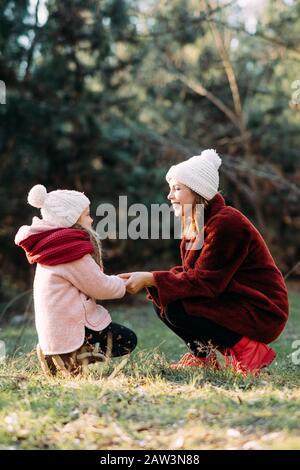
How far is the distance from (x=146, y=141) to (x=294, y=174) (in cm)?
372

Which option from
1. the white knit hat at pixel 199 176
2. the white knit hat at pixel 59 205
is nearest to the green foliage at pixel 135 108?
the white knit hat at pixel 199 176

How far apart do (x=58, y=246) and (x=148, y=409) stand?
3.69ft

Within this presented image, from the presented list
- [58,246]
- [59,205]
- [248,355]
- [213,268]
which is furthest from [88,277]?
[248,355]

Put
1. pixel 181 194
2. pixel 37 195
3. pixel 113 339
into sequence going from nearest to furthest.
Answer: pixel 37 195
pixel 113 339
pixel 181 194

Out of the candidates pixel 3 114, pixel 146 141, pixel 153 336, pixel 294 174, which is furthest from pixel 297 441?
pixel 294 174

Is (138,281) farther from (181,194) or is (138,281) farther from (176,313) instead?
(181,194)

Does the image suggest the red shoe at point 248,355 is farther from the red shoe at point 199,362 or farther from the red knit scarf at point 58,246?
the red knit scarf at point 58,246

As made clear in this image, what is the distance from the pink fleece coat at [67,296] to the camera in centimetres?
418

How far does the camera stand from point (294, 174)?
14.4 m

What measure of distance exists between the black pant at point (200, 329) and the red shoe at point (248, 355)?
50 millimetres

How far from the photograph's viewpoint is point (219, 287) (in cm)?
430

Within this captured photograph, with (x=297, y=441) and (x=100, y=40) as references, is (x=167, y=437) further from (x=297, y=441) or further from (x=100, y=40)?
(x=100, y=40)

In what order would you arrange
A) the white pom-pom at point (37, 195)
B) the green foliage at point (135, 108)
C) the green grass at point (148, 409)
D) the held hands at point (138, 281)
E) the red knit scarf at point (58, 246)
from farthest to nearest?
the green foliage at point (135, 108) < the held hands at point (138, 281) < the white pom-pom at point (37, 195) < the red knit scarf at point (58, 246) < the green grass at point (148, 409)

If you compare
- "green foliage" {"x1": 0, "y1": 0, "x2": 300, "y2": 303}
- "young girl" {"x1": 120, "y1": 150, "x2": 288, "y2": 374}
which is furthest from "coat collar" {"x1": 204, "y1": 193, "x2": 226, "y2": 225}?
"green foliage" {"x1": 0, "y1": 0, "x2": 300, "y2": 303}
